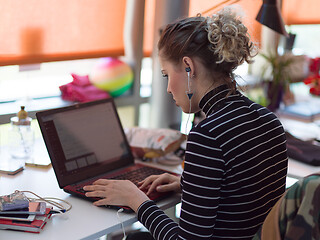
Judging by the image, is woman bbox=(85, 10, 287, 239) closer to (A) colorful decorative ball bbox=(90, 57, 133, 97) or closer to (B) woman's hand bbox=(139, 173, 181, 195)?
(B) woman's hand bbox=(139, 173, 181, 195)

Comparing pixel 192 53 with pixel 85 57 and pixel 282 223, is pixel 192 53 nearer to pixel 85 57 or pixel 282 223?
pixel 282 223

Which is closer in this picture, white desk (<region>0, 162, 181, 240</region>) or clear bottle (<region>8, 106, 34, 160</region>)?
white desk (<region>0, 162, 181, 240</region>)

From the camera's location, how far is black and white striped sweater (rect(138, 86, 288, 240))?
117cm

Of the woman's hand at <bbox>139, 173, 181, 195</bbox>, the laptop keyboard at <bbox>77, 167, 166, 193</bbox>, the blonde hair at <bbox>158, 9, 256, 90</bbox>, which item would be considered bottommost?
the laptop keyboard at <bbox>77, 167, 166, 193</bbox>

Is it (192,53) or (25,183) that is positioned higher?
(192,53)

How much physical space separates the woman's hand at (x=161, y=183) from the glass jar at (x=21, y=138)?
555mm

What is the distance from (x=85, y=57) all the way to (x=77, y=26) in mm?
151

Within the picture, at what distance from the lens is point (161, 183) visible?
1.55 meters

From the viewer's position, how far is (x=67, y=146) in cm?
158

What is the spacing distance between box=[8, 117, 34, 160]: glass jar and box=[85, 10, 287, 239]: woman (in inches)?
22.6

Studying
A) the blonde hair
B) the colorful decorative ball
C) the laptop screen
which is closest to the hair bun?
the blonde hair

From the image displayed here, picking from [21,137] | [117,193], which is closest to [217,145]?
[117,193]

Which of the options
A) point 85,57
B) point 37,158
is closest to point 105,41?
point 85,57

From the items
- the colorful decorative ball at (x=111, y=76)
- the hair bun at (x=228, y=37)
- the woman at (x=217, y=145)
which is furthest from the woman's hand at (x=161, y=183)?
the colorful decorative ball at (x=111, y=76)
